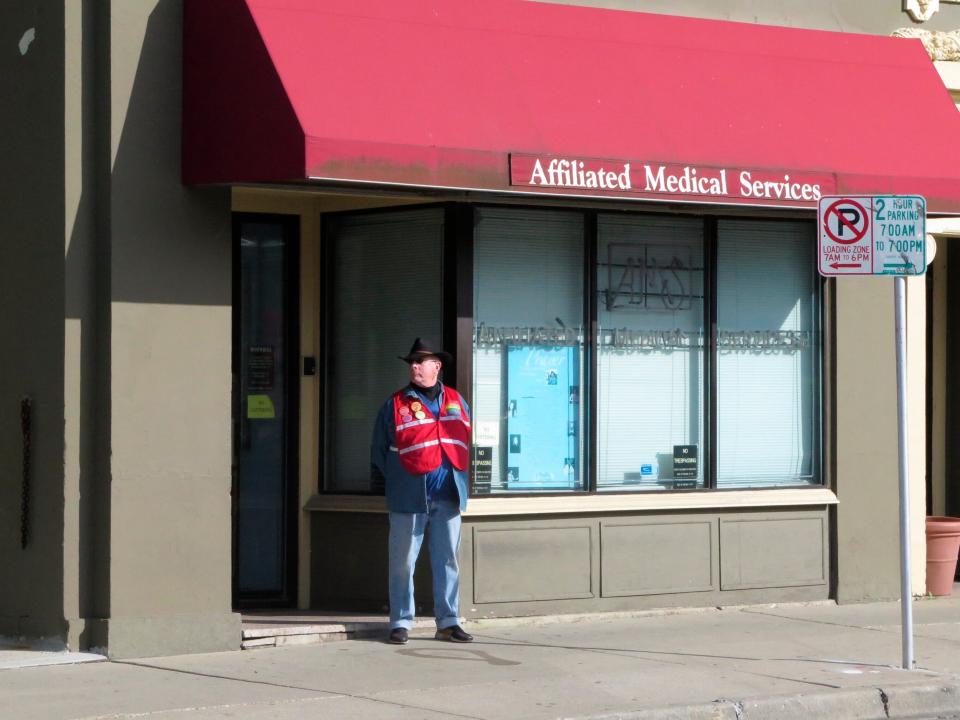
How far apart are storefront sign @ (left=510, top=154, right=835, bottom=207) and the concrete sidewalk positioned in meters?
2.86

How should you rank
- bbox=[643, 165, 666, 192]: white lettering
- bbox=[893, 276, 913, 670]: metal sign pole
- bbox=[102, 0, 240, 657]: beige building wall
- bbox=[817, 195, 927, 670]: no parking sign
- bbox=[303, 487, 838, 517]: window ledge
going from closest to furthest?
bbox=[893, 276, 913, 670]: metal sign pole
bbox=[817, 195, 927, 670]: no parking sign
bbox=[102, 0, 240, 657]: beige building wall
bbox=[643, 165, 666, 192]: white lettering
bbox=[303, 487, 838, 517]: window ledge

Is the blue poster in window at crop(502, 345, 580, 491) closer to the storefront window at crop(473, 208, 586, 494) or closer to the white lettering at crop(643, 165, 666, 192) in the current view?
the storefront window at crop(473, 208, 586, 494)

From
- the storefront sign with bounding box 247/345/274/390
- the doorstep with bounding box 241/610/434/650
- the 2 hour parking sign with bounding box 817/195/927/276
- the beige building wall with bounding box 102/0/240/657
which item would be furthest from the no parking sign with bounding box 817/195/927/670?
the storefront sign with bounding box 247/345/274/390

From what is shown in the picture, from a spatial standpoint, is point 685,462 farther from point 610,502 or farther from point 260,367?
point 260,367

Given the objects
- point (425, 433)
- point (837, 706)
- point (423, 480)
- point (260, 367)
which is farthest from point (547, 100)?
point (837, 706)

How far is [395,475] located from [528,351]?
5.09ft

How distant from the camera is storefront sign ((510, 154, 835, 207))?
9930mm

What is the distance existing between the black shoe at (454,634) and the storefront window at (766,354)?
8.68 ft

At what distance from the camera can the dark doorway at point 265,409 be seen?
11.2 meters

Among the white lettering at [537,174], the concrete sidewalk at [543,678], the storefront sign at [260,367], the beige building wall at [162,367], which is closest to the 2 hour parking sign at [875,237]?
the white lettering at [537,174]

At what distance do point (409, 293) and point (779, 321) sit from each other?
2.93m

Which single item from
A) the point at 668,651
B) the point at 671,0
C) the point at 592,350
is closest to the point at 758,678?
the point at 668,651

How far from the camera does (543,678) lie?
8891 millimetres

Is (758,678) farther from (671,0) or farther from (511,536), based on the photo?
(671,0)
